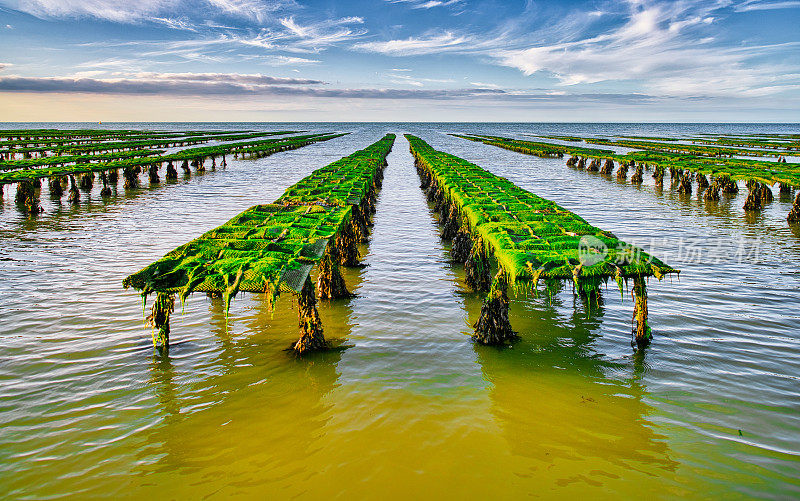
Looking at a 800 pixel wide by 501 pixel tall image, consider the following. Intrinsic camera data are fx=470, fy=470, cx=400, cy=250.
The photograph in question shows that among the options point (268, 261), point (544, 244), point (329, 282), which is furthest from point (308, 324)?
point (544, 244)

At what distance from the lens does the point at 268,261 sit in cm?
823

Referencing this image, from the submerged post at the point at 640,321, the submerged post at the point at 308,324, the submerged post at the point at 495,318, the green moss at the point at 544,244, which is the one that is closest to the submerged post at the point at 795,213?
the green moss at the point at 544,244

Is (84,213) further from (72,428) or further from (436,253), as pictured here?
(72,428)

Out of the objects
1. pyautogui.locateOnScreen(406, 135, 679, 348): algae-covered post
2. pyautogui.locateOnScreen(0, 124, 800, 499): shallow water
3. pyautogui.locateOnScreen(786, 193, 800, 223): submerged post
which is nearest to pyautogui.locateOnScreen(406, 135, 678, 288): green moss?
Answer: pyautogui.locateOnScreen(406, 135, 679, 348): algae-covered post

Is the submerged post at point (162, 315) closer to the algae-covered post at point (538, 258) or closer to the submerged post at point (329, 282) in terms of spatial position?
the submerged post at point (329, 282)

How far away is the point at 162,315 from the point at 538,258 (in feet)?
21.3

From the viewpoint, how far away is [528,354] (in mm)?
8273

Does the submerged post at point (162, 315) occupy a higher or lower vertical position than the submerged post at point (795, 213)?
lower

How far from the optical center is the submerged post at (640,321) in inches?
316

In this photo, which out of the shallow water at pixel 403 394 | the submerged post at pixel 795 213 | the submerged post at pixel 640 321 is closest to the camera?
the shallow water at pixel 403 394

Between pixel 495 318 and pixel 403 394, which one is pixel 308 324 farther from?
pixel 495 318

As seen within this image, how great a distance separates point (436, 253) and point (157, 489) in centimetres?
1178

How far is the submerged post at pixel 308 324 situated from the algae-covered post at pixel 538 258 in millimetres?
2945

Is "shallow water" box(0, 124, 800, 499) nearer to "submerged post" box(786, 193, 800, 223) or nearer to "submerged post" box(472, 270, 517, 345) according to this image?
"submerged post" box(472, 270, 517, 345)
